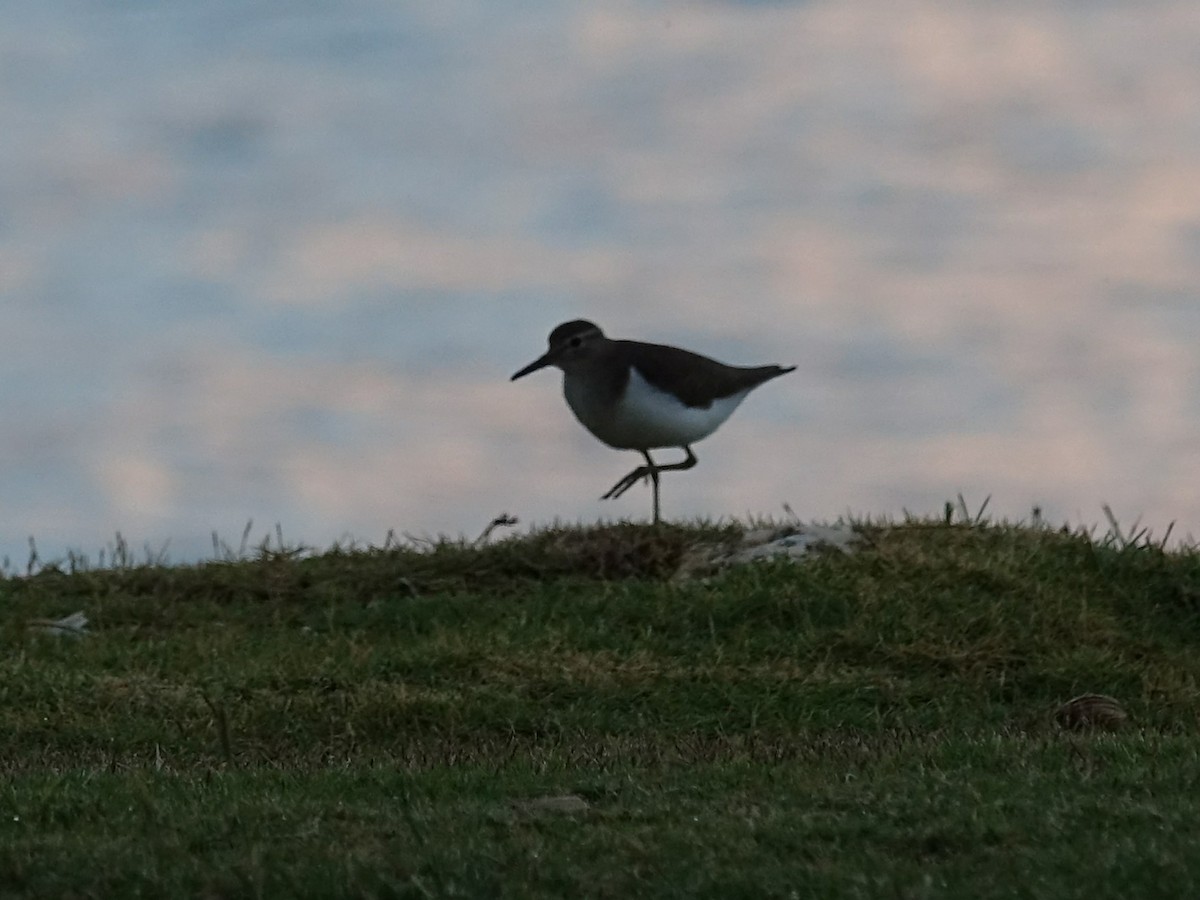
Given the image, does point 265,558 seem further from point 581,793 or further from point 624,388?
point 581,793

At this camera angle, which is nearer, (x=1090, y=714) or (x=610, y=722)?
(x=1090, y=714)

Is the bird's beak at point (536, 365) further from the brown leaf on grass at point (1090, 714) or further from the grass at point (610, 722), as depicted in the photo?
the brown leaf on grass at point (1090, 714)

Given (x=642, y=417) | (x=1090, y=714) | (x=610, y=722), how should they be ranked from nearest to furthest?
(x=1090, y=714) → (x=610, y=722) → (x=642, y=417)

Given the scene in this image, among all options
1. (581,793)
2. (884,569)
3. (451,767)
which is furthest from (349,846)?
(884,569)

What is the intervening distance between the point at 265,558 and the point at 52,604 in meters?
1.76

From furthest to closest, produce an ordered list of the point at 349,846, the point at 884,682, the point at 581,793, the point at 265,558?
the point at 265,558
the point at 884,682
the point at 581,793
the point at 349,846

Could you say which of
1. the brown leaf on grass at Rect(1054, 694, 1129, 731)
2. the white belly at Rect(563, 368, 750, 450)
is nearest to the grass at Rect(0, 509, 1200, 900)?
the brown leaf on grass at Rect(1054, 694, 1129, 731)

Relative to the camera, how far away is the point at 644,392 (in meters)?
14.5

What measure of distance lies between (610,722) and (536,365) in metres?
5.81

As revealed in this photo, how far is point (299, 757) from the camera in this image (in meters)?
9.64

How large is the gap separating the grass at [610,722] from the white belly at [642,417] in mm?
759

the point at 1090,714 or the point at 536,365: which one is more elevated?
the point at 536,365

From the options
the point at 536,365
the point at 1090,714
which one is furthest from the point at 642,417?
the point at 1090,714

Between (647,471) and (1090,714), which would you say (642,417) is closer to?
(647,471)
